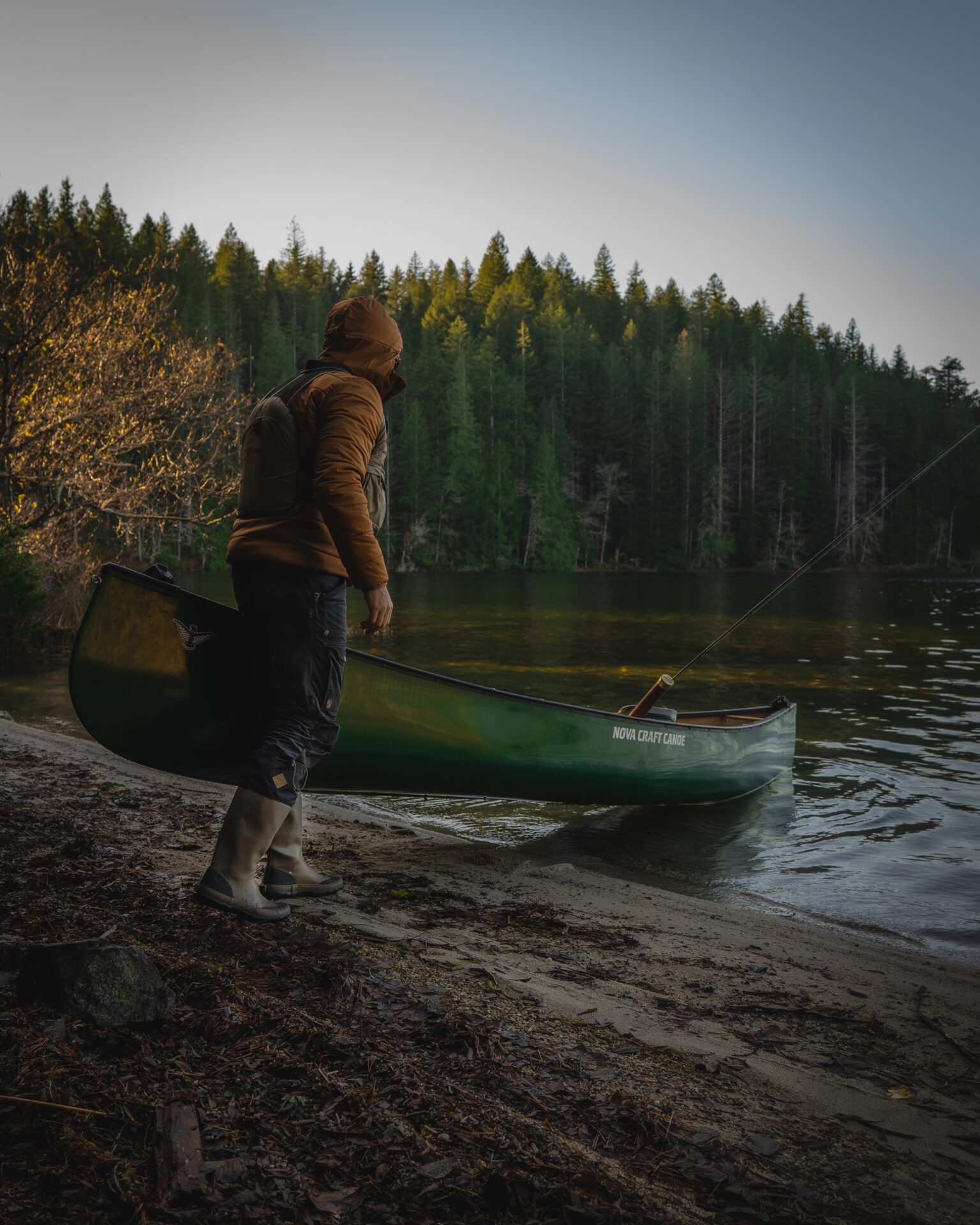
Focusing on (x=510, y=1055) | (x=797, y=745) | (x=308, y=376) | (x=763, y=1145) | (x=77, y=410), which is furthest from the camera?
(x=77, y=410)

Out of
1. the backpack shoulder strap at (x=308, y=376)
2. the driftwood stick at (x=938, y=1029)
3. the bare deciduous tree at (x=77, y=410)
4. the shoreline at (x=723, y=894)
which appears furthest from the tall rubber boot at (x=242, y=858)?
the bare deciduous tree at (x=77, y=410)

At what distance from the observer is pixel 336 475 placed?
10.1 ft

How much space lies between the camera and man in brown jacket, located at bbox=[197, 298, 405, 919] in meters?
3.06

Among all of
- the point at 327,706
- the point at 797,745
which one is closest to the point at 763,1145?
the point at 327,706

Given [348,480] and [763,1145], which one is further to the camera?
[348,480]

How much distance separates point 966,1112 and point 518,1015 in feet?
4.10

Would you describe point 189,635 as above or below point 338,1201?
above

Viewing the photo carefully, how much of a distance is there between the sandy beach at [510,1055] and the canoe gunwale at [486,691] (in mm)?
1112

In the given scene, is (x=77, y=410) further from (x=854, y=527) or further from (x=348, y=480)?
(x=348, y=480)

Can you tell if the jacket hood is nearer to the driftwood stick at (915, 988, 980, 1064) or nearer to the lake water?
the driftwood stick at (915, 988, 980, 1064)

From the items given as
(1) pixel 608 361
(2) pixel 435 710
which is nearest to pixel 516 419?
(1) pixel 608 361

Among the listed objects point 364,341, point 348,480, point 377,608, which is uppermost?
point 364,341

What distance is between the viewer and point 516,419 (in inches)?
2640

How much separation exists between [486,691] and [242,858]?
2.39 meters
